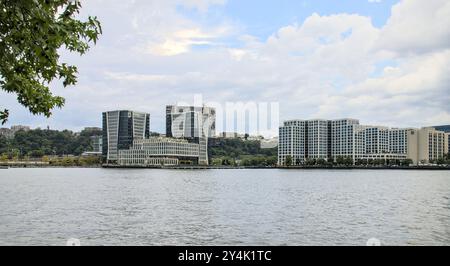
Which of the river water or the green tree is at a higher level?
the green tree

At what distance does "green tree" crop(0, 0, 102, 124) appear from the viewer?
783 cm

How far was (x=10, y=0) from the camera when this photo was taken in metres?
7.75

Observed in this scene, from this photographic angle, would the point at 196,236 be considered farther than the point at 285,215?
No

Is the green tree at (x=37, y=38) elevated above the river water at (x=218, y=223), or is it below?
above

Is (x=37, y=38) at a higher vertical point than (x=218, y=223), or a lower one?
higher

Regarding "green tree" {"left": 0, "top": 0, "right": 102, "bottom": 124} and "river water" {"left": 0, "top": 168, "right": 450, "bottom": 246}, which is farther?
"river water" {"left": 0, "top": 168, "right": 450, "bottom": 246}

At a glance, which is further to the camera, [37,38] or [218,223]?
[218,223]

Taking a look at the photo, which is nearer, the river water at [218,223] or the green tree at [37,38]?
the green tree at [37,38]

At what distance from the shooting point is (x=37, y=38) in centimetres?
795

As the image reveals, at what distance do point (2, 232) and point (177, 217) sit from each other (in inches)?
528

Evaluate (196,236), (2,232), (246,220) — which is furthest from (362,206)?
(2,232)

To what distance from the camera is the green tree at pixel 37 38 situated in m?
7.83
